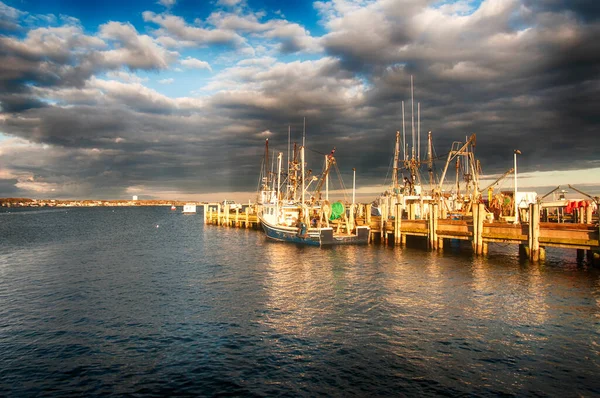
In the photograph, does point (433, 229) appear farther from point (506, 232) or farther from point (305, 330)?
point (305, 330)

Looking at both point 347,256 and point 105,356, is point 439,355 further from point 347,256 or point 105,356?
point 347,256

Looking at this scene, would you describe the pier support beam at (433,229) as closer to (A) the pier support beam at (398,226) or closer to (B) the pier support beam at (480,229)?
(A) the pier support beam at (398,226)

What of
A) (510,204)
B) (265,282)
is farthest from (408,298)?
(510,204)

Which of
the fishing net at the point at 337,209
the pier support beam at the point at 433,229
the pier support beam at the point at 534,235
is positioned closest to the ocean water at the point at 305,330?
the pier support beam at the point at 534,235

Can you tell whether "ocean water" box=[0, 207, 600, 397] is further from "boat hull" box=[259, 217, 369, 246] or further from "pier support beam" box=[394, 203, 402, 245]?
"pier support beam" box=[394, 203, 402, 245]

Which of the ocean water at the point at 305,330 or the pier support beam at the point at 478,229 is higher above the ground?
the pier support beam at the point at 478,229

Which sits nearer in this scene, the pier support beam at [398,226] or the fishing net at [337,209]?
the pier support beam at [398,226]

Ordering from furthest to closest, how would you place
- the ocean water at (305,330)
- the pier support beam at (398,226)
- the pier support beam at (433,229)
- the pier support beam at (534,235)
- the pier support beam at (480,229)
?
the pier support beam at (398,226), the pier support beam at (433,229), the pier support beam at (480,229), the pier support beam at (534,235), the ocean water at (305,330)

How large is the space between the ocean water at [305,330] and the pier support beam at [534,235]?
1150mm

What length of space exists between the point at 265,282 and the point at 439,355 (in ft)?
Result: 61.9

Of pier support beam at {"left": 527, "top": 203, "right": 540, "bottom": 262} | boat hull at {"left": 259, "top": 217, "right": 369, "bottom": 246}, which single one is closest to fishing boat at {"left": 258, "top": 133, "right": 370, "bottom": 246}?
boat hull at {"left": 259, "top": 217, "right": 369, "bottom": 246}

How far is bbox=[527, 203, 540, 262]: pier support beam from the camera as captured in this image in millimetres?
37500

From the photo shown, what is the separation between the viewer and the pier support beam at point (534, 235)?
37.5 meters

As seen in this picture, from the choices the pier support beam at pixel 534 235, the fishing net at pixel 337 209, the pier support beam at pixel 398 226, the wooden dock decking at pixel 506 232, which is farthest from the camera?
the fishing net at pixel 337 209
